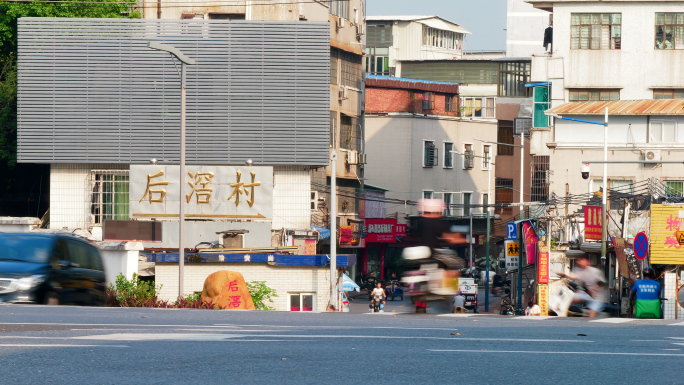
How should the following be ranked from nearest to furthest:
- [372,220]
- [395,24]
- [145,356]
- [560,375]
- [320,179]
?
[560,375]
[145,356]
[320,179]
[372,220]
[395,24]

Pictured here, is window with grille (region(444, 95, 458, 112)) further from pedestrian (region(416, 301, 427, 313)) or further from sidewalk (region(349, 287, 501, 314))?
pedestrian (region(416, 301, 427, 313))

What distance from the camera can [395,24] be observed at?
84.1m

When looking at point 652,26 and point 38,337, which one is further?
point 652,26

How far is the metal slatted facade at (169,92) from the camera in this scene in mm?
37375

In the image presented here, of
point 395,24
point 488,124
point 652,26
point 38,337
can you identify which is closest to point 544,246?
point 652,26

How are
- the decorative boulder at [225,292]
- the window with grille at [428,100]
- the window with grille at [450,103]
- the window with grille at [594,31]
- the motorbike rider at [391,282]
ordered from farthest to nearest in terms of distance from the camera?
the window with grille at [450,103]
the window with grille at [428,100]
the motorbike rider at [391,282]
the window with grille at [594,31]
the decorative boulder at [225,292]

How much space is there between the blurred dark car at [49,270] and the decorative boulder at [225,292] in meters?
9.78

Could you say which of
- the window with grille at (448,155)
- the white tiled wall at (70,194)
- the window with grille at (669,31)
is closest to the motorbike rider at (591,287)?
the white tiled wall at (70,194)

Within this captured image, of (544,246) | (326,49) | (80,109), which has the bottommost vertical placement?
(544,246)

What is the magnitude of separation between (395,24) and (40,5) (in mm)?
46748

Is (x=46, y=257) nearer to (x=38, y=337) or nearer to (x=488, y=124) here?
(x=38, y=337)

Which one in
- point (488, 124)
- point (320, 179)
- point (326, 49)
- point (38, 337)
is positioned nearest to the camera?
point (38, 337)

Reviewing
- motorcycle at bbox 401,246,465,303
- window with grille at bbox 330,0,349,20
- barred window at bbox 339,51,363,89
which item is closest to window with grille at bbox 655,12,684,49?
barred window at bbox 339,51,363,89

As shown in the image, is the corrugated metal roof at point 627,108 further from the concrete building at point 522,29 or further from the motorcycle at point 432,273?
the concrete building at point 522,29
